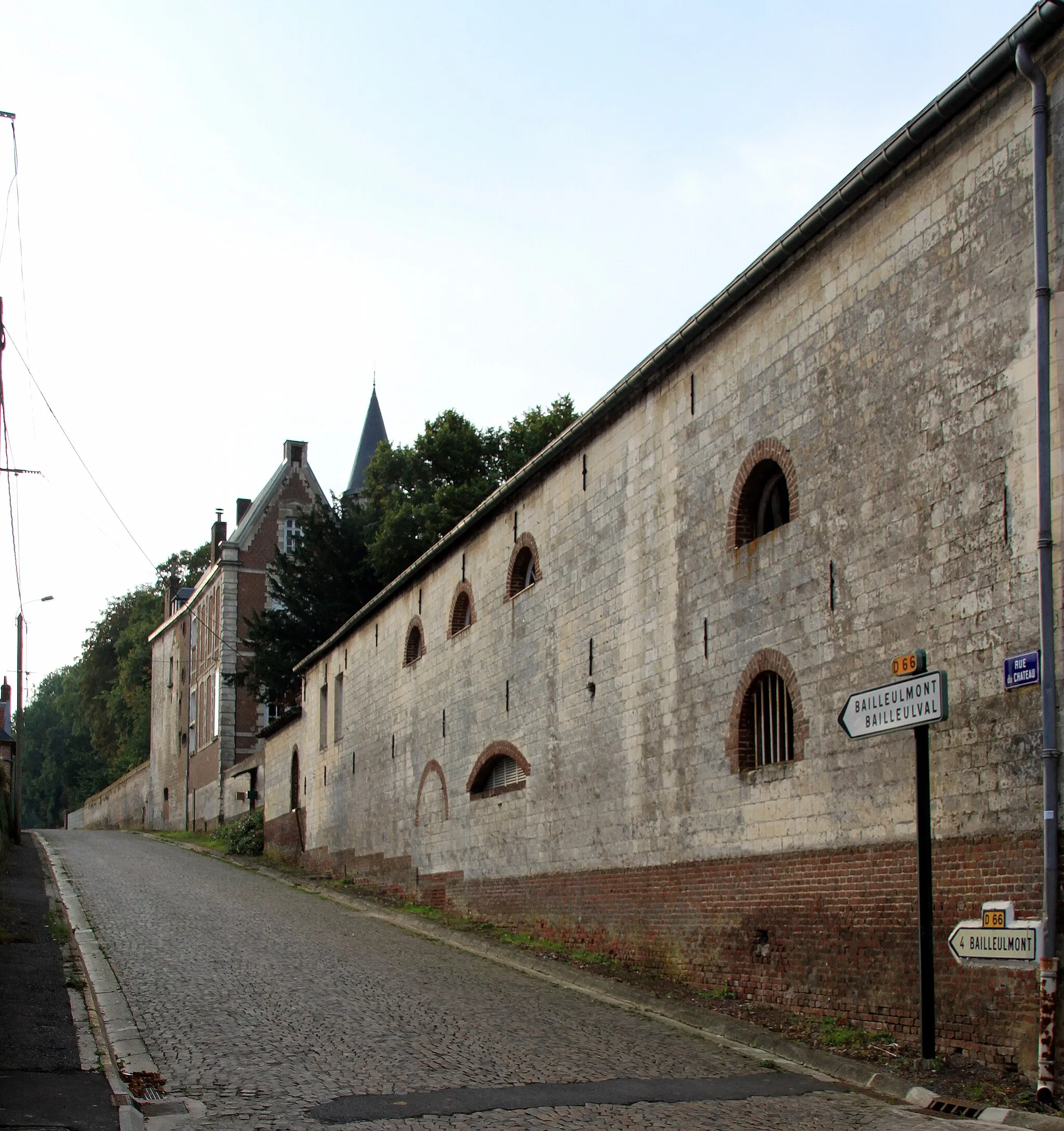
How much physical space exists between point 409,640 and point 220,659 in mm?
26780

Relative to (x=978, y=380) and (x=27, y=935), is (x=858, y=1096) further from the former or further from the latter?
(x=27, y=935)

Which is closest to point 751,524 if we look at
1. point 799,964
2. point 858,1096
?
point 799,964

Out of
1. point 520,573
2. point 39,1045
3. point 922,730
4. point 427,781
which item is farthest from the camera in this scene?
point 427,781

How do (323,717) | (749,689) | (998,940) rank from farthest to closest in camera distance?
(323,717)
(749,689)
(998,940)

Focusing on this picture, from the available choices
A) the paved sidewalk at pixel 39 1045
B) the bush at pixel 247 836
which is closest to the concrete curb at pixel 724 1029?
the paved sidewalk at pixel 39 1045

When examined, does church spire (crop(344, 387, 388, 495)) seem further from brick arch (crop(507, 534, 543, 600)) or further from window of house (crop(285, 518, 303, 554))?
brick arch (crop(507, 534, 543, 600))

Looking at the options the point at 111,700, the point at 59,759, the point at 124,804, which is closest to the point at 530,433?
the point at 124,804

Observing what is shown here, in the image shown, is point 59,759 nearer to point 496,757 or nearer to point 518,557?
point 496,757

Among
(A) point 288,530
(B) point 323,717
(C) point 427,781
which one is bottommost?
(C) point 427,781

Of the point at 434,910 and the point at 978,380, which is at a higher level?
the point at 978,380

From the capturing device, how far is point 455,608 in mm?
20672

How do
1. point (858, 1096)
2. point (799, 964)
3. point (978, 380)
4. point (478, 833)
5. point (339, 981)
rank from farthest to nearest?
point (478, 833)
point (339, 981)
point (799, 964)
point (978, 380)
point (858, 1096)

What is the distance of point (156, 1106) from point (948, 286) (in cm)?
756

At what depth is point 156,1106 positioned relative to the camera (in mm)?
7590
